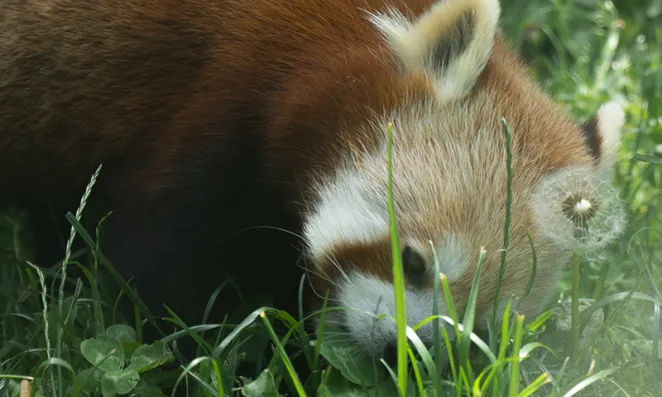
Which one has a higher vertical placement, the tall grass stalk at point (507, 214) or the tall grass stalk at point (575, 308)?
the tall grass stalk at point (507, 214)

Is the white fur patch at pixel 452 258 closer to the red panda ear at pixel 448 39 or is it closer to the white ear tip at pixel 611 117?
the red panda ear at pixel 448 39

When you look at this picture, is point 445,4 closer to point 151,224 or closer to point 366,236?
point 366,236

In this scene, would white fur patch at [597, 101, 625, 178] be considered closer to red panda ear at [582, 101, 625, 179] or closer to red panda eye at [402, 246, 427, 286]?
red panda ear at [582, 101, 625, 179]

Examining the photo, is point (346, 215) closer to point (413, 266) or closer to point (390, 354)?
point (413, 266)

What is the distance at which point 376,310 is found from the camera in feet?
9.47

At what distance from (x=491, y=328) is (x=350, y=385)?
0.49 meters

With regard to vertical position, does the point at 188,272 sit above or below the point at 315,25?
below

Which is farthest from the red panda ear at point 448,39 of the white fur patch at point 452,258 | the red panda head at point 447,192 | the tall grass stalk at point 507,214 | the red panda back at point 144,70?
the white fur patch at point 452,258

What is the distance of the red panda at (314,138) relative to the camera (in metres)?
2.97

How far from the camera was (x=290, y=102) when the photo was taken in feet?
10.5

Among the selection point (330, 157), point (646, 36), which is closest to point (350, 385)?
point (330, 157)

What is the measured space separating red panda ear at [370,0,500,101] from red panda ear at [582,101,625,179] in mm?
657

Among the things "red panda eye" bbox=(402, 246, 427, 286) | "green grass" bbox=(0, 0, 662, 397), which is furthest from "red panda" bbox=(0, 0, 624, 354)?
"green grass" bbox=(0, 0, 662, 397)

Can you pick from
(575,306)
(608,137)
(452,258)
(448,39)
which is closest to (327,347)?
(452,258)
